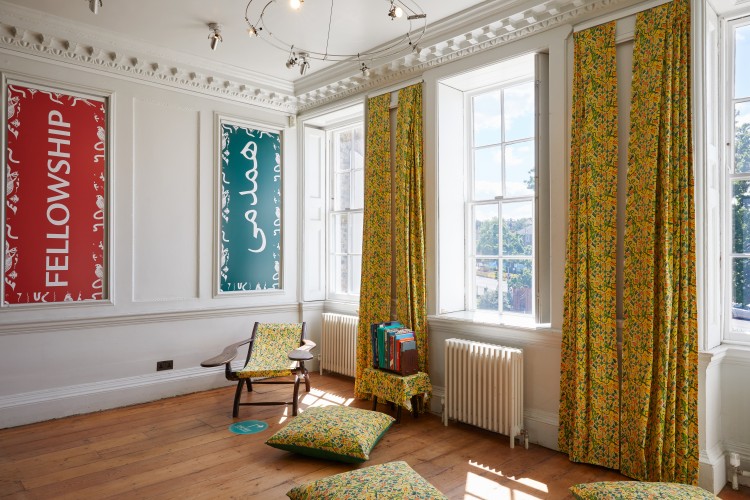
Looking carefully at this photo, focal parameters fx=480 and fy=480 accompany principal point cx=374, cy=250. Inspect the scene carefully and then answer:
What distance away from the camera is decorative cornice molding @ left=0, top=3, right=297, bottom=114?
3991 mm

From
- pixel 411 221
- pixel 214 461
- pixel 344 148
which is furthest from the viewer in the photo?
pixel 344 148

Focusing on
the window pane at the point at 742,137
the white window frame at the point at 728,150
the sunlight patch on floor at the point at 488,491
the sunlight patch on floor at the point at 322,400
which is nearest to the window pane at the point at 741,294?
the white window frame at the point at 728,150

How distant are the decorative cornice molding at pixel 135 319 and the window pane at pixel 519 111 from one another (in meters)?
3.19

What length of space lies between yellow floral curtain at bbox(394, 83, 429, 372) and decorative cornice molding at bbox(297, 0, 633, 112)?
26cm

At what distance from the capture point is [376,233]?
16.0ft

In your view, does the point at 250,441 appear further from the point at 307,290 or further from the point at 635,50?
the point at 635,50

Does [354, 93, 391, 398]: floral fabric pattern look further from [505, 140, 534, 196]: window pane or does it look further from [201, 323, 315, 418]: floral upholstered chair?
[505, 140, 534, 196]: window pane

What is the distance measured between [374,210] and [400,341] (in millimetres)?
1456

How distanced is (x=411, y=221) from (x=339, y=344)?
1785mm

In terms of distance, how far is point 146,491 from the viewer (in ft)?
9.60

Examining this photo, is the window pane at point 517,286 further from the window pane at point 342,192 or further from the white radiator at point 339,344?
the window pane at point 342,192

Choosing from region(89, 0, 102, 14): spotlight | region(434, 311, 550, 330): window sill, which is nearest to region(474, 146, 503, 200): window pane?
region(434, 311, 550, 330): window sill

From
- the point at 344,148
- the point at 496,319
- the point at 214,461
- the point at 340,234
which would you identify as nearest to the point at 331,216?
the point at 340,234

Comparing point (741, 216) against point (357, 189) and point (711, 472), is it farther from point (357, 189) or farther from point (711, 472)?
point (357, 189)
